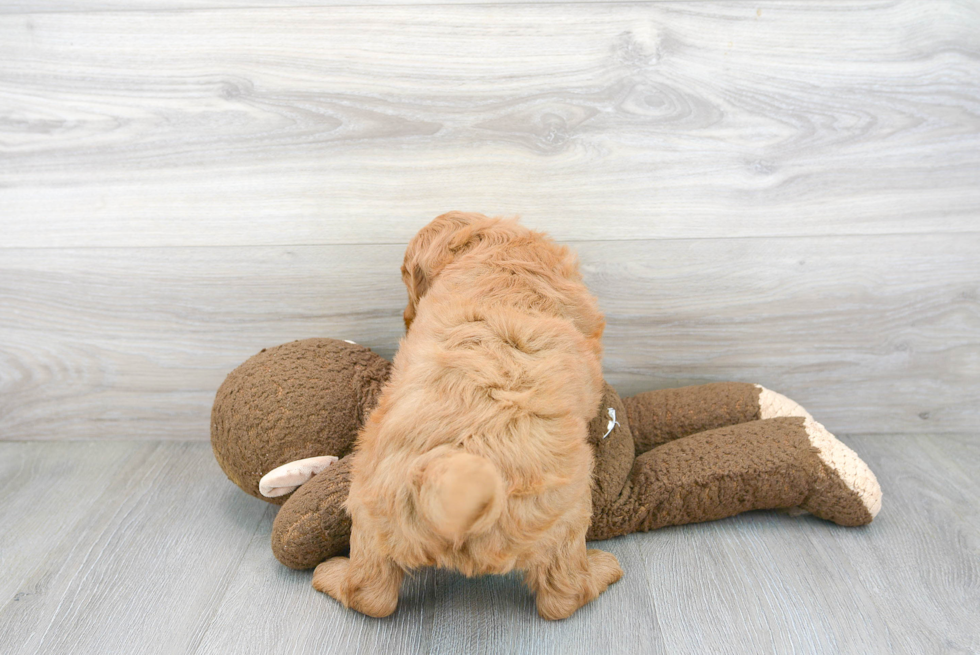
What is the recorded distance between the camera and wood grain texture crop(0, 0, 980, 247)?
51.9 inches

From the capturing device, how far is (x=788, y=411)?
1370 millimetres

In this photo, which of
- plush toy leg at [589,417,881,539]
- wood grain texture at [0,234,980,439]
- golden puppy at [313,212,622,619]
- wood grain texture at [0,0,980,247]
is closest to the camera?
golden puppy at [313,212,622,619]

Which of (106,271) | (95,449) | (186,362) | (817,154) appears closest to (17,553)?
(95,449)

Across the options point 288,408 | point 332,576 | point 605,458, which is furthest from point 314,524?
point 605,458

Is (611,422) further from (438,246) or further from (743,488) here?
(438,246)

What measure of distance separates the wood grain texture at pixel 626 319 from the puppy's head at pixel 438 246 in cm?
28

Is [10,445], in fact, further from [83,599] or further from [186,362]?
[83,599]

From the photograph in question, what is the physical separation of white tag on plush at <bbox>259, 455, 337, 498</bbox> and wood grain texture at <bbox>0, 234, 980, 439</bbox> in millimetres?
364

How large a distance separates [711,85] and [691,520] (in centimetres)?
86

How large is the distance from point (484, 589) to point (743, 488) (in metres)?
0.50

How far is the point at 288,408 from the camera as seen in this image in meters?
1.18

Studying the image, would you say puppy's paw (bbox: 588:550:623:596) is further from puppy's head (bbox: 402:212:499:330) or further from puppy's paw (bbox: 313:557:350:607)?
puppy's head (bbox: 402:212:499:330)

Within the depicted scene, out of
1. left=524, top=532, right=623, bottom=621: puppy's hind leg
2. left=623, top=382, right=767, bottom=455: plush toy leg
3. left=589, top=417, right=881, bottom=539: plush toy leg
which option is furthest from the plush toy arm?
left=623, top=382, right=767, bottom=455: plush toy leg

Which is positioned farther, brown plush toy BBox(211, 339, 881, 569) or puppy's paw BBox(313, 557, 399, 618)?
brown plush toy BBox(211, 339, 881, 569)
